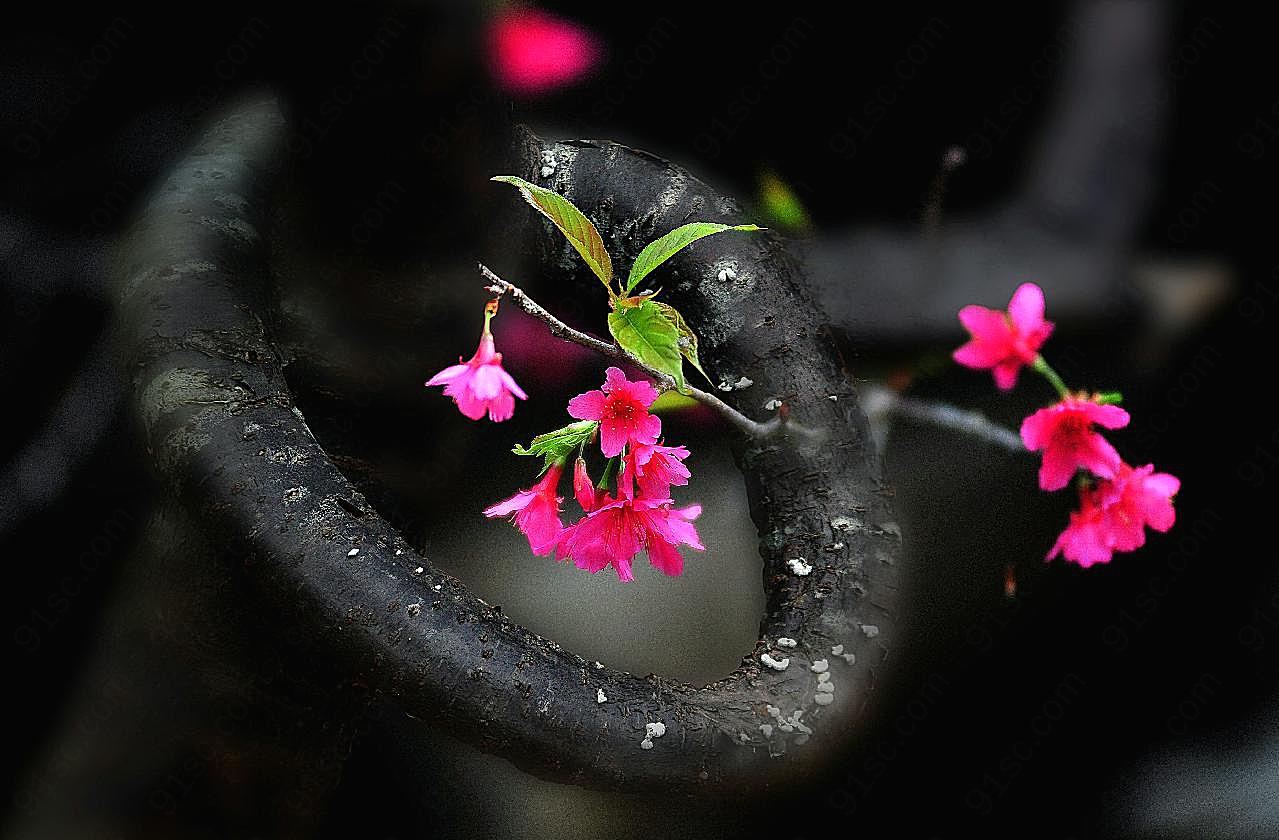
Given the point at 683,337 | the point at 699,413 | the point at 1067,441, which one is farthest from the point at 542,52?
the point at 1067,441

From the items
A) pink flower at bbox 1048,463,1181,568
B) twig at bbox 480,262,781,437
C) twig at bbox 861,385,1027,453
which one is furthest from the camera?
twig at bbox 861,385,1027,453

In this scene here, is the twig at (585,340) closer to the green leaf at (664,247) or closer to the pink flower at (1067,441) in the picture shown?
the green leaf at (664,247)

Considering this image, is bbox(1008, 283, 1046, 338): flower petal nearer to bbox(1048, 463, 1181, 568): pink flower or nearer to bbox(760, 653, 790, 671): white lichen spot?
bbox(1048, 463, 1181, 568): pink flower

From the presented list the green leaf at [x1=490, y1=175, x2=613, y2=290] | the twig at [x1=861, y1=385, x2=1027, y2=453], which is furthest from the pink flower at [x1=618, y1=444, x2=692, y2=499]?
the twig at [x1=861, y1=385, x2=1027, y2=453]

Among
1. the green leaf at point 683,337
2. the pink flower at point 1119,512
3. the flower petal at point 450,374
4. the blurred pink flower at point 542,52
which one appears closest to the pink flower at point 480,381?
the flower petal at point 450,374

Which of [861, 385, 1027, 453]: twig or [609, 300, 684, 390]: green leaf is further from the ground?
[609, 300, 684, 390]: green leaf

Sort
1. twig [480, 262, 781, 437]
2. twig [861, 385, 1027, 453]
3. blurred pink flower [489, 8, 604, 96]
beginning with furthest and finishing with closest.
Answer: twig [861, 385, 1027, 453], blurred pink flower [489, 8, 604, 96], twig [480, 262, 781, 437]

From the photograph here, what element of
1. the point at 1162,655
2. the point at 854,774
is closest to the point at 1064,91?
the point at 1162,655
